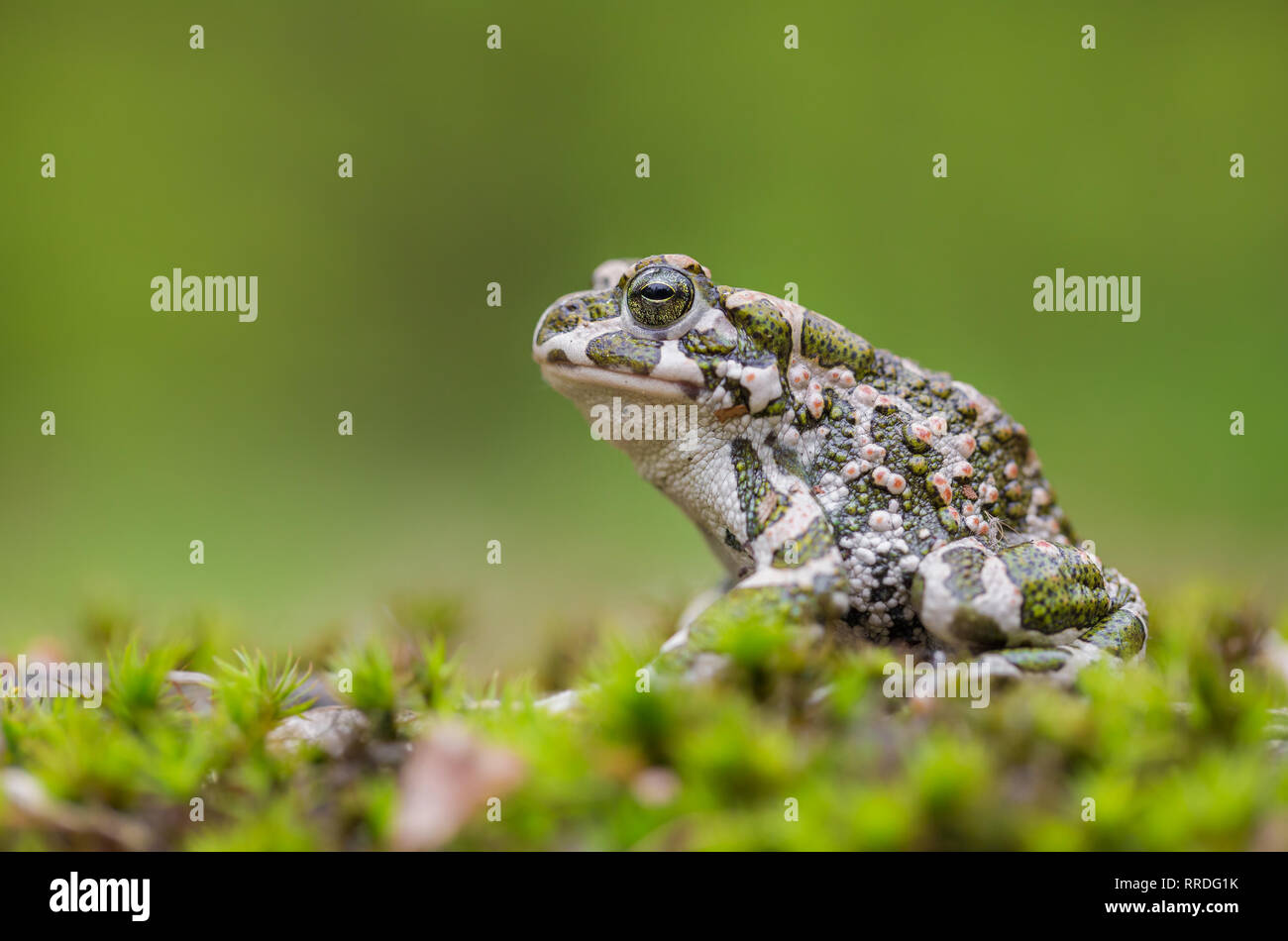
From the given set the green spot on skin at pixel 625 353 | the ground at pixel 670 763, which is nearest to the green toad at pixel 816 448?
the green spot on skin at pixel 625 353

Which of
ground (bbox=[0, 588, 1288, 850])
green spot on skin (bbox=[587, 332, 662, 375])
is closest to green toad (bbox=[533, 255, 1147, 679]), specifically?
green spot on skin (bbox=[587, 332, 662, 375])

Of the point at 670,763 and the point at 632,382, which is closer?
the point at 670,763

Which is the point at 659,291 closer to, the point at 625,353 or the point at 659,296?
the point at 659,296

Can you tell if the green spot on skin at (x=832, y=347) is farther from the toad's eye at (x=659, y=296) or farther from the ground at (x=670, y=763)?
the ground at (x=670, y=763)

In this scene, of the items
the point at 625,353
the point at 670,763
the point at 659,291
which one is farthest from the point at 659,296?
the point at 670,763
